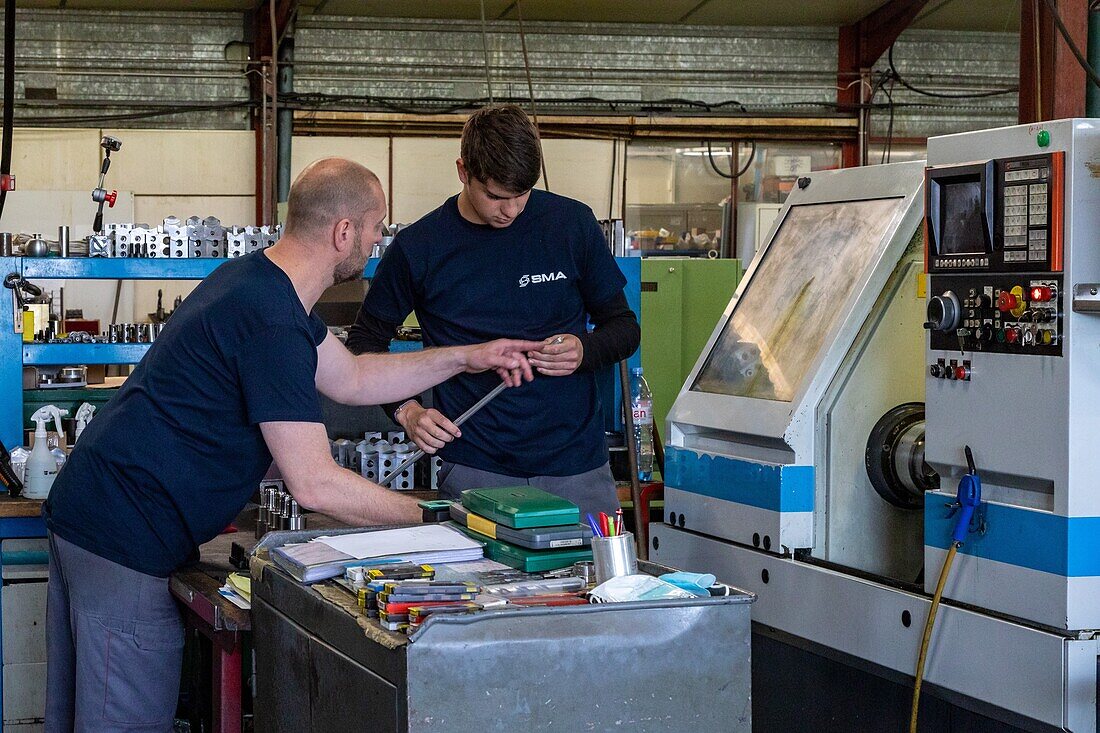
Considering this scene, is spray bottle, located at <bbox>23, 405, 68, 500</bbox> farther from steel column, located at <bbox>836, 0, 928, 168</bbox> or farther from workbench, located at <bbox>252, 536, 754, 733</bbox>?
steel column, located at <bbox>836, 0, 928, 168</bbox>

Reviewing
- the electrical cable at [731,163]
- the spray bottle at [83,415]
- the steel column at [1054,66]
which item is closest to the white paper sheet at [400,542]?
the spray bottle at [83,415]

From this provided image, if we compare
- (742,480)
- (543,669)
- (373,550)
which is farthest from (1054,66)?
(543,669)

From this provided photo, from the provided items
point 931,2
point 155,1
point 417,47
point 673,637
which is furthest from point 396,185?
point 673,637

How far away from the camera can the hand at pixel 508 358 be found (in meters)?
2.02

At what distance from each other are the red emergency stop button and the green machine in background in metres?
3.44

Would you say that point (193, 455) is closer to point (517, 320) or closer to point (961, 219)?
point (517, 320)

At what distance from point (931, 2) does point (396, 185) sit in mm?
3127

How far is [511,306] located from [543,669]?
105 centimetres

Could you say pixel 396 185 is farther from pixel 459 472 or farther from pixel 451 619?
pixel 451 619

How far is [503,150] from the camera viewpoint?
6.37ft

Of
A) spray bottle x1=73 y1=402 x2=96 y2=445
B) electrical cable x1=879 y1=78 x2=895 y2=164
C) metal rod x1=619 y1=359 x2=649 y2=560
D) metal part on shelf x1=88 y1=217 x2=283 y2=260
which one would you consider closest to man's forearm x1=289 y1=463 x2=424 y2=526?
metal rod x1=619 y1=359 x2=649 y2=560

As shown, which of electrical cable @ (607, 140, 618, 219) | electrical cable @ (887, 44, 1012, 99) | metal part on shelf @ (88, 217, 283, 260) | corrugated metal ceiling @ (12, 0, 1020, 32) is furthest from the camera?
electrical cable @ (887, 44, 1012, 99)

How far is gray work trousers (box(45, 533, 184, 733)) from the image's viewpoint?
5.59ft

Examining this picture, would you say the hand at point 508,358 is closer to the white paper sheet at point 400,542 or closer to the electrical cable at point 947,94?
the white paper sheet at point 400,542
